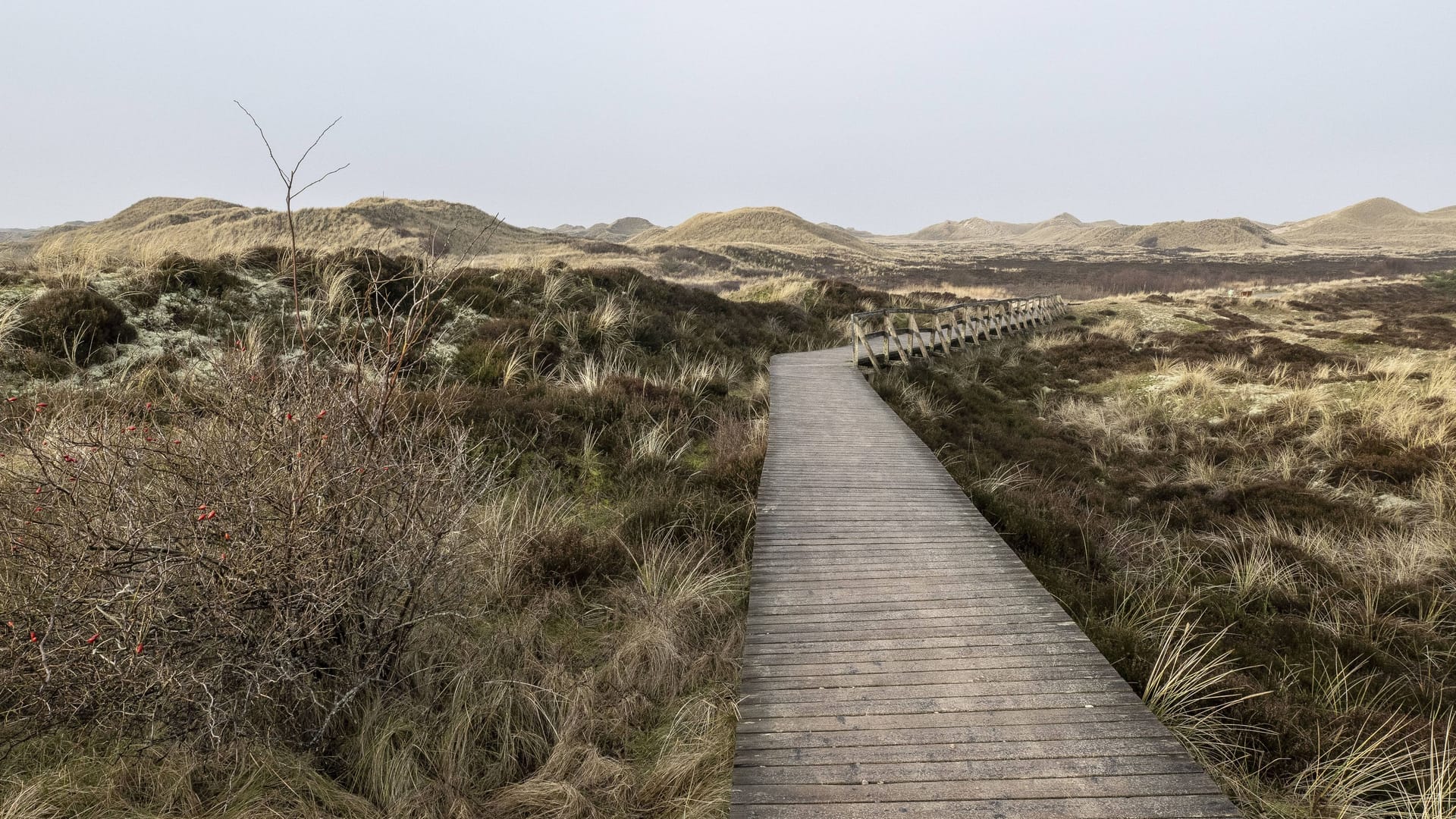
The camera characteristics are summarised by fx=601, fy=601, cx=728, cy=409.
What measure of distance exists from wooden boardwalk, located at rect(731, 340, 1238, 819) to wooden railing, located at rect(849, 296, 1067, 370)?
8.13m

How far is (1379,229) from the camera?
10619cm

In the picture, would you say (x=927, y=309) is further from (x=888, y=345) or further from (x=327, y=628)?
(x=327, y=628)

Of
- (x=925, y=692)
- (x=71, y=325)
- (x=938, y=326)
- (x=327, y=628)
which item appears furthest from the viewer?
(x=938, y=326)

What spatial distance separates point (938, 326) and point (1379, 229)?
145064 mm

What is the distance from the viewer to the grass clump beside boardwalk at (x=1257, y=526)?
10.1ft

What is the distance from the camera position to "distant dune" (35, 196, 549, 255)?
37844mm

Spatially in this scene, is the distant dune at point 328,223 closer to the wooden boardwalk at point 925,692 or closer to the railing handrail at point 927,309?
the railing handrail at point 927,309

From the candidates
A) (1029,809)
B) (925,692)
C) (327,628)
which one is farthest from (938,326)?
(327,628)

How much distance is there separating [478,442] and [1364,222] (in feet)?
564

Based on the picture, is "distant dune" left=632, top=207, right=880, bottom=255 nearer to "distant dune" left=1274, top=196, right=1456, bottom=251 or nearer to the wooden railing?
the wooden railing

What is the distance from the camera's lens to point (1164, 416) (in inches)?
456

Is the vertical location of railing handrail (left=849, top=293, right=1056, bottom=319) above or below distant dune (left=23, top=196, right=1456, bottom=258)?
below

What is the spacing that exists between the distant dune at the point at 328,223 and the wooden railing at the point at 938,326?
76.3 ft

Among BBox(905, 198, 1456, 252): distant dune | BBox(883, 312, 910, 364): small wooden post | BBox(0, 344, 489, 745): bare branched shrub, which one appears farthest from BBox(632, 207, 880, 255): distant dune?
BBox(0, 344, 489, 745): bare branched shrub
